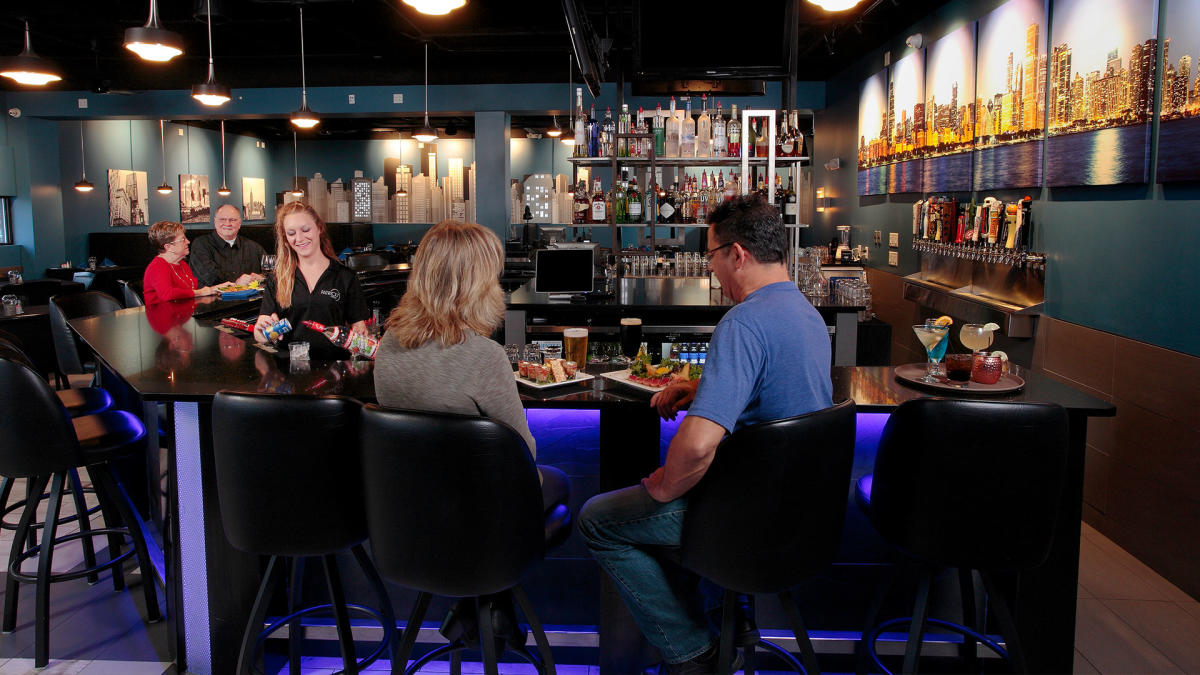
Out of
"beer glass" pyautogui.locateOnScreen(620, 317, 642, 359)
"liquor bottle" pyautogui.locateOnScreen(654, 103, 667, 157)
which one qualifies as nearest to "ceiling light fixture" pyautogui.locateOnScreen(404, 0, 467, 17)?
"beer glass" pyautogui.locateOnScreen(620, 317, 642, 359)

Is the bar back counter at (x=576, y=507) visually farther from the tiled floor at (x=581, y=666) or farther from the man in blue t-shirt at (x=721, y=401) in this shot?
the man in blue t-shirt at (x=721, y=401)

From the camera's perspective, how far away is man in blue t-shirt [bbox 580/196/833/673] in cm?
196

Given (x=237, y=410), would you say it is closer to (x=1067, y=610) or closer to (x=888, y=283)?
(x=1067, y=610)

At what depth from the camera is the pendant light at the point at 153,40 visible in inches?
190

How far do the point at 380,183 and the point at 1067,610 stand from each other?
13.4 m

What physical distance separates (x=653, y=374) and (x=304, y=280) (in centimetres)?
196

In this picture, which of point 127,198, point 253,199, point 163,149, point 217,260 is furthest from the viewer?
point 253,199

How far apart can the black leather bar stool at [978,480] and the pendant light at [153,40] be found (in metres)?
4.68

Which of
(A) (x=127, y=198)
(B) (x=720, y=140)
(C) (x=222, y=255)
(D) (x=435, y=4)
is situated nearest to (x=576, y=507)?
(D) (x=435, y=4)

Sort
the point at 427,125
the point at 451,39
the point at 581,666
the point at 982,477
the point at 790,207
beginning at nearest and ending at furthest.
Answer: the point at 982,477
the point at 581,666
the point at 790,207
the point at 451,39
the point at 427,125

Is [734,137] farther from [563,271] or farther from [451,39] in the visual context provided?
[451,39]

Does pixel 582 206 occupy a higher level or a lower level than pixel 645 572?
higher

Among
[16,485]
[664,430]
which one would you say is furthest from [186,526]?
[16,485]

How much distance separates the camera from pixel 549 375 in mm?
2652
